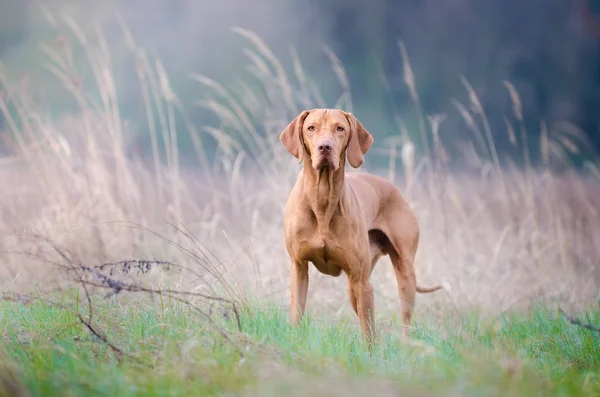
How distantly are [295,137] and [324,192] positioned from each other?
13.8 inches

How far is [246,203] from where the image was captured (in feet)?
21.8

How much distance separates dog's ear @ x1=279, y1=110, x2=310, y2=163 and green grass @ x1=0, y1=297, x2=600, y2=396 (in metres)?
0.92

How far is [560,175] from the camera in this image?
315 inches

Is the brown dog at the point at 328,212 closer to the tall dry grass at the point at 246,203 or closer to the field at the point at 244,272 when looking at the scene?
the field at the point at 244,272

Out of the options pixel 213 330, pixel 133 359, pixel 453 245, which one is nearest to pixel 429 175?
pixel 453 245

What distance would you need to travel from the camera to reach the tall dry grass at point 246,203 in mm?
6039

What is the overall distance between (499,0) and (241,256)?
6.89m

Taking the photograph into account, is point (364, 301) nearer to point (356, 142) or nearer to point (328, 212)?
point (328, 212)

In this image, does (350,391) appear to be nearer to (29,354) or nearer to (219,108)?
(29,354)

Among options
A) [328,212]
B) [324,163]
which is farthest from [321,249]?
[324,163]

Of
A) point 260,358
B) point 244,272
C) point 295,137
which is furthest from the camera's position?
point 244,272

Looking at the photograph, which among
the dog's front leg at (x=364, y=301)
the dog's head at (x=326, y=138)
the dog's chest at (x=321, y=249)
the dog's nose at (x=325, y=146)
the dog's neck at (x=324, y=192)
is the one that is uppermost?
the dog's head at (x=326, y=138)

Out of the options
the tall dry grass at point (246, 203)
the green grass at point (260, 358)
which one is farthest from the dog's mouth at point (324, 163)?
the tall dry grass at point (246, 203)

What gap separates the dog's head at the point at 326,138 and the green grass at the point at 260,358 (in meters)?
0.91
